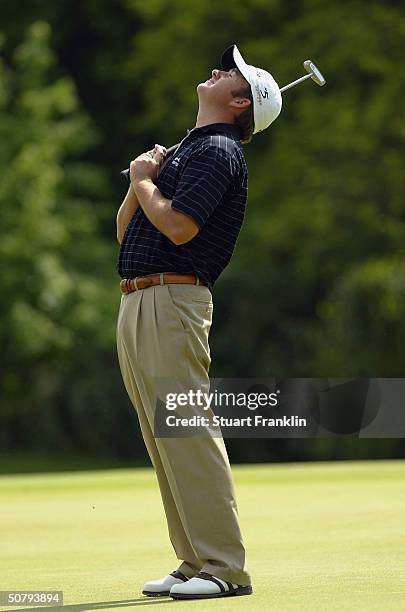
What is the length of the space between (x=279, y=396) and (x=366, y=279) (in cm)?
1494

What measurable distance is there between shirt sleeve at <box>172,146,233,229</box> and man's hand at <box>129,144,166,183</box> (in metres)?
0.14

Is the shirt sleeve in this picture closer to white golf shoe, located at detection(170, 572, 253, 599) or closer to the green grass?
white golf shoe, located at detection(170, 572, 253, 599)

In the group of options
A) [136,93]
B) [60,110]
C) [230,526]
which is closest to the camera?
[230,526]

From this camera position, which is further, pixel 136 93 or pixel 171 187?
pixel 136 93

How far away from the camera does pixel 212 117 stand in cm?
491

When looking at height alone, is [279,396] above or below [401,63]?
below

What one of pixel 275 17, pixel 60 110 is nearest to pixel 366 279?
pixel 275 17

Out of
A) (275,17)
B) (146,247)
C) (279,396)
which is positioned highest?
(275,17)

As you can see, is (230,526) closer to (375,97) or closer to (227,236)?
(227,236)

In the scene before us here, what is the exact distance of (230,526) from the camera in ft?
15.4

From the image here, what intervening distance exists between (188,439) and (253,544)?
1.98 m

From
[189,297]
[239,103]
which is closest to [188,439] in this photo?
[189,297]

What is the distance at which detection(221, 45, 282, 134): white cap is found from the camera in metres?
4.91

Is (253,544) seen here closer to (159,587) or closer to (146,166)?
(159,587)
